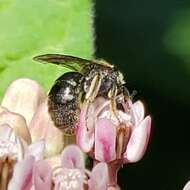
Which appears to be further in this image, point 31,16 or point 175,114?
point 175,114

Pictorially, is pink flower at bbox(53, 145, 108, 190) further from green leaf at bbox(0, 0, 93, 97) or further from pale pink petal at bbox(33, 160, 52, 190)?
green leaf at bbox(0, 0, 93, 97)

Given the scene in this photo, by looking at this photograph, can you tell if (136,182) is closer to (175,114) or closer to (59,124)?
(175,114)

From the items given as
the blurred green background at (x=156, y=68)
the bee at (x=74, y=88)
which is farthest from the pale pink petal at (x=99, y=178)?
the blurred green background at (x=156, y=68)

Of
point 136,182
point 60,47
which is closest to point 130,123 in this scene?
point 60,47

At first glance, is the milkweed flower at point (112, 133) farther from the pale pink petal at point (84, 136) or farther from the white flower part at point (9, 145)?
the white flower part at point (9, 145)

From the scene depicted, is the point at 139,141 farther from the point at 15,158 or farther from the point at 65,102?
the point at 15,158
